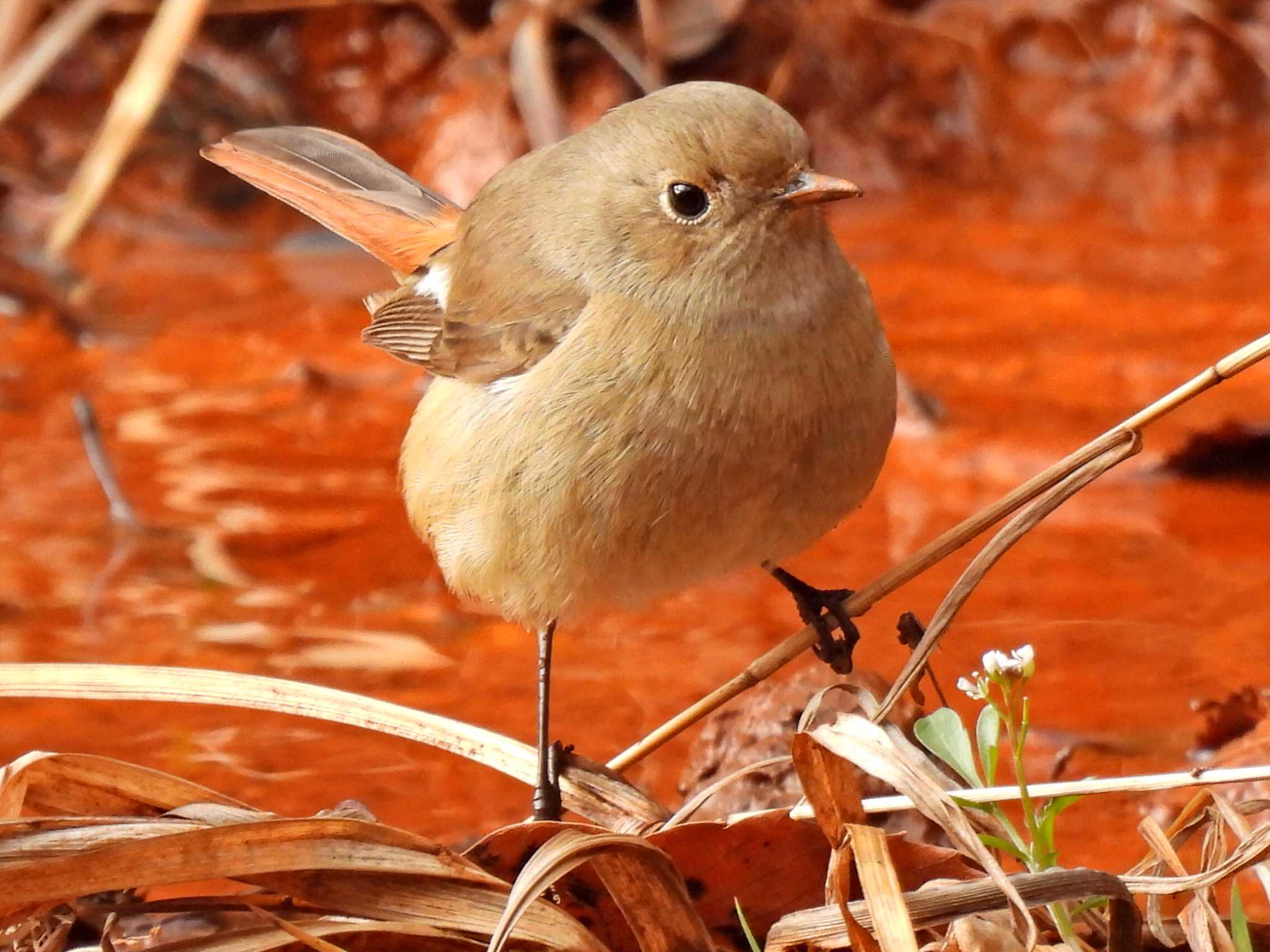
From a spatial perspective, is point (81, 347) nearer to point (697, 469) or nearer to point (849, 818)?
point (697, 469)

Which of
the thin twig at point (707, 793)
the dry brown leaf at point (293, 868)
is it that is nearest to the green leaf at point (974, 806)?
the thin twig at point (707, 793)

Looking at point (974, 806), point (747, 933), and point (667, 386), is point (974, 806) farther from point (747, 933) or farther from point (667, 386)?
point (667, 386)

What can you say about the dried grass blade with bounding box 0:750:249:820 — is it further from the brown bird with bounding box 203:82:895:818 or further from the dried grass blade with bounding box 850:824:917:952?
the dried grass blade with bounding box 850:824:917:952

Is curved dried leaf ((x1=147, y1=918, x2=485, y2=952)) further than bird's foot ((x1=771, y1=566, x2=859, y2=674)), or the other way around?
bird's foot ((x1=771, y1=566, x2=859, y2=674))

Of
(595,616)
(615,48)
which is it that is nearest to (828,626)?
(595,616)

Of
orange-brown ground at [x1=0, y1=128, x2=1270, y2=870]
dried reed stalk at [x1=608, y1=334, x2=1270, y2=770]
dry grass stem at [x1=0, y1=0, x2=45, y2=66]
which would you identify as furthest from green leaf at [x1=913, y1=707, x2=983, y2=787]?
dry grass stem at [x1=0, y1=0, x2=45, y2=66]

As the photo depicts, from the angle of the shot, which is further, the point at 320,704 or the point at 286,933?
the point at 320,704
